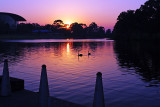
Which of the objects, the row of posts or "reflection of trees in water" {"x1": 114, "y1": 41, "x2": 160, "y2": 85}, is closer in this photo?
the row of posts

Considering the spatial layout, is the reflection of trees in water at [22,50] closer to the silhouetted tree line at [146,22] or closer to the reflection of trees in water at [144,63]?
the reflection of trees in water at [144,63]

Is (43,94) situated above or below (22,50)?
above

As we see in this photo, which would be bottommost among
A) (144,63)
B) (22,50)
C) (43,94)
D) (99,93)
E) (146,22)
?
(144,63)

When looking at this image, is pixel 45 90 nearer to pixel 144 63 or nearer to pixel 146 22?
pixel 144 63

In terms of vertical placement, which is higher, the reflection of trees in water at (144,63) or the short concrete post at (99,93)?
the short concrete post at (99,93)

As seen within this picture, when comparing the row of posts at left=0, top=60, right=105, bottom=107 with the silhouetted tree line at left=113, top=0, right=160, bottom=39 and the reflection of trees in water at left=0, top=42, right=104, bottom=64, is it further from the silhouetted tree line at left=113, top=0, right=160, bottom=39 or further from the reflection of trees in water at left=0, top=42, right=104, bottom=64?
the silhouetted tree line at left=113, top=0, right=160, bottom=39

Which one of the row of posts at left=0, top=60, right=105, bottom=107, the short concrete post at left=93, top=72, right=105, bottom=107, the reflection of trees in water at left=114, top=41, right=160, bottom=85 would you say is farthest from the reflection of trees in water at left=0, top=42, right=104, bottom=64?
the short concrete post at left=93, top=72, right=105, bottom=107

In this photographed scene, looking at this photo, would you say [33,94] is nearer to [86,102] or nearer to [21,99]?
[21,99]

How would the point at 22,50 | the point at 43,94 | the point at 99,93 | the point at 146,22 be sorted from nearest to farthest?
the point at 99,93 < the point at 43,94 < the point at 22,50 < the point at 146,22

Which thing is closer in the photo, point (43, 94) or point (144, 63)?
point (43, 94)

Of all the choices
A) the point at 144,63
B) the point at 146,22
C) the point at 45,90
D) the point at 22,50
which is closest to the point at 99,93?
the point at 45,90

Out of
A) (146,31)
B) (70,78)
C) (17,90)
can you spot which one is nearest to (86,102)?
(17,90)

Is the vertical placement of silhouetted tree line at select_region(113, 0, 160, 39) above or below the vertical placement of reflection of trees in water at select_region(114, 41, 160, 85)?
above

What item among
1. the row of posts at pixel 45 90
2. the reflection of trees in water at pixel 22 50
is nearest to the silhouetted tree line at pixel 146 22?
the reflection of trees in water at pixel 22 50
